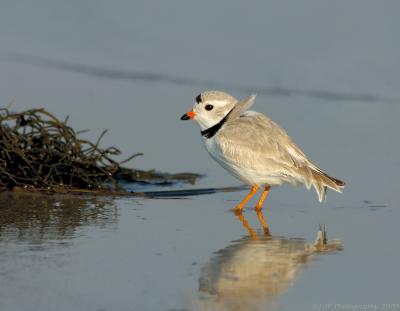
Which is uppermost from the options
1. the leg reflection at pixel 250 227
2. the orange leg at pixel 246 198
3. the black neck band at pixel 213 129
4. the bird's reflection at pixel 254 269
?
the black neck band at pixel 213 129

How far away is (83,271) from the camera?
5.13 meters

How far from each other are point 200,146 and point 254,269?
159 inches

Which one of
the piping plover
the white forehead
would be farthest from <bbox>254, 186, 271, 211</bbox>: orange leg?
the white forehead

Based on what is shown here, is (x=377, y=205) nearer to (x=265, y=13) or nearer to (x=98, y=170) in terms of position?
(x=98, y=170)

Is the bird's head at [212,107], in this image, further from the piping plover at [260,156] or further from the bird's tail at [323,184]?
the bird's tail at [323,184]

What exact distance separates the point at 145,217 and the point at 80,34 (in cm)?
731

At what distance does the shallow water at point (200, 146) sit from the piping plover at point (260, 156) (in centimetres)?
22

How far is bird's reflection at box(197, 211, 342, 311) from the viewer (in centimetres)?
468

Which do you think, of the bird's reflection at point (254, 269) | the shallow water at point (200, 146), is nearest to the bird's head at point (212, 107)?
the shallow water at point (200, 146)

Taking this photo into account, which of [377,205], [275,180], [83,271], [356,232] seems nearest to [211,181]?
[275,180]

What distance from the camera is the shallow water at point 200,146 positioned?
4.95m

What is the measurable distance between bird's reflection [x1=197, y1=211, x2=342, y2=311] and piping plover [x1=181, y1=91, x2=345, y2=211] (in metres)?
0.79

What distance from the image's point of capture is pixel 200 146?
9.23 meters

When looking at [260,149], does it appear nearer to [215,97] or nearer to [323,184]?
[323,184]
